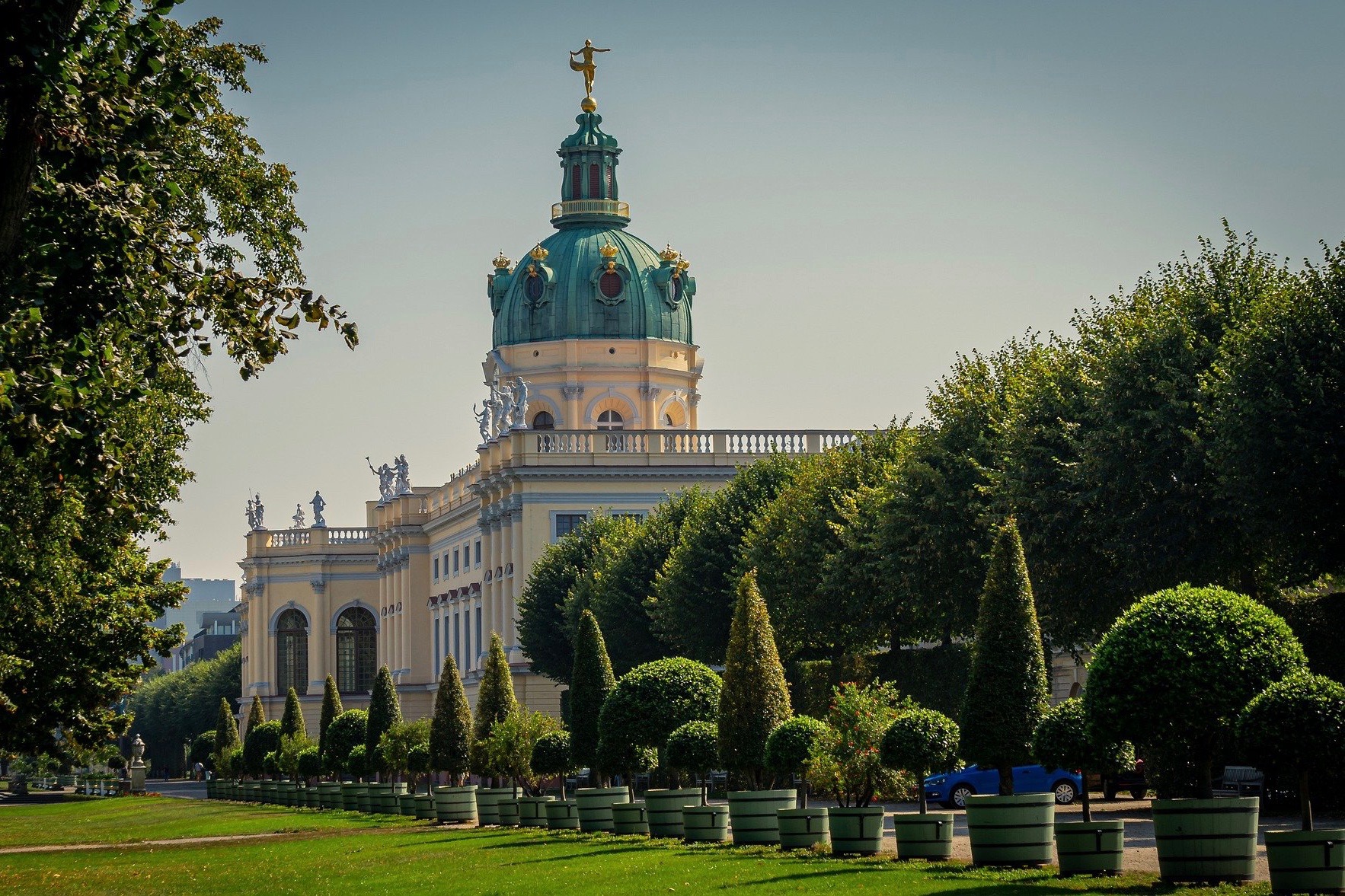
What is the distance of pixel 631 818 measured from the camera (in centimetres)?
3994

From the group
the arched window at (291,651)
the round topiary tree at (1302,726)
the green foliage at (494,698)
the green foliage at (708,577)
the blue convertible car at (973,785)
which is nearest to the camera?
the round topiary tree at (1302,726)

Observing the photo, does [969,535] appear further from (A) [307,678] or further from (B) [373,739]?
(A) [307,678]

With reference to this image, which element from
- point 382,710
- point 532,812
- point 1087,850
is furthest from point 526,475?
point 1087,850

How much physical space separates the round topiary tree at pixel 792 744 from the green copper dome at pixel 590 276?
81.5 meters

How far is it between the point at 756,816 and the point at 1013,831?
825 cm

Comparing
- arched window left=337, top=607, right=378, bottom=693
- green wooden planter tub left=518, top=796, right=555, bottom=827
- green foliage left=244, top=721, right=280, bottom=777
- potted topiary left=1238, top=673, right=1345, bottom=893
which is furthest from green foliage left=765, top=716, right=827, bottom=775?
arched window left=337, top=607, right=378, bottom=693

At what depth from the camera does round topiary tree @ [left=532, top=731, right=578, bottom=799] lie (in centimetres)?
4731

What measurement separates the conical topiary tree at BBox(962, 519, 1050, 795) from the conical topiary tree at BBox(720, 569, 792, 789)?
7410mm

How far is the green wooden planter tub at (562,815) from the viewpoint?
144ft

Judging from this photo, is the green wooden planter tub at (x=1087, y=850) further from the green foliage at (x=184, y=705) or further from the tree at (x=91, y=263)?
the green foliage at (x=184, y=705)

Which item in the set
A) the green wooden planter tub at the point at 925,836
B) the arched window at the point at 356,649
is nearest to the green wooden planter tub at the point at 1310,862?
the green wooden planter tub at the point at 925,836

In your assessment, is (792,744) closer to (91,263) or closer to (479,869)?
(479,869)

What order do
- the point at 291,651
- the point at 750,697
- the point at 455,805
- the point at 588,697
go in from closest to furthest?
the point at 750,697 < the point at 588,697 < the point at 455,805 < the point at 291,651

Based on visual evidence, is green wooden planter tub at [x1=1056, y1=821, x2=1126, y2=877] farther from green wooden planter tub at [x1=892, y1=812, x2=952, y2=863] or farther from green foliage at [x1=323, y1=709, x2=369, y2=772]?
green foliage at [x1=323, y1=709, x2=369, y2=772]
